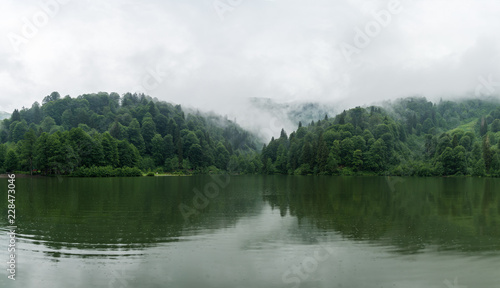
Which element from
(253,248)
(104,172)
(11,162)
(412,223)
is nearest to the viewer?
(253,248)

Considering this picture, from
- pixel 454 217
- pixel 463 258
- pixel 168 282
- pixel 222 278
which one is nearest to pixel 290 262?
pixel 222 278

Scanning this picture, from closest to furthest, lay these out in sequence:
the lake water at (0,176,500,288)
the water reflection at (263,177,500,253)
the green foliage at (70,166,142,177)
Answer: the lake water at (0,176,500,288) → the water reflection at (263,177,500,253) → the green foliage at (70,166,142,177)

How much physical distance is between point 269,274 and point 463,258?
1075 cm

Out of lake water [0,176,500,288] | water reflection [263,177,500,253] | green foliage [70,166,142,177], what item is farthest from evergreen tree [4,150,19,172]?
water reflection [263,177,500,253]

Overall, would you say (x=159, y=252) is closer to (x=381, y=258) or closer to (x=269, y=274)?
(x=269, y=274)

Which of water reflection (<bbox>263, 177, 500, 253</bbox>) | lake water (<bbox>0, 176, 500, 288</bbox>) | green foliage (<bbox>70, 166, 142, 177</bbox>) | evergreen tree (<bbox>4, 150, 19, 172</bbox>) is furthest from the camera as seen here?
green foliage (<bbox>70, 166, 142, 177</bbox>)

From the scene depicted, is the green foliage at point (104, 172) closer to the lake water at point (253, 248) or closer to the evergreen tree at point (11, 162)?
the evergreen tree at point (11, 162)

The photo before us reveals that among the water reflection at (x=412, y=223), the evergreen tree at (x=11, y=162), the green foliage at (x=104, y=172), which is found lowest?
the water reflection at (x=412, y=223)

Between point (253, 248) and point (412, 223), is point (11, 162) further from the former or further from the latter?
point (412, 223)

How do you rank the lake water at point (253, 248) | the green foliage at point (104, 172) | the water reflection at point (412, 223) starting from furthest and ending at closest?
the green foliage at point (104, 172) < the water reflection at point (412, 223) < the lake water at point (253, 248)

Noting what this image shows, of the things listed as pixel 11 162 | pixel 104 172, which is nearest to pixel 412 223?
pixel 104 172

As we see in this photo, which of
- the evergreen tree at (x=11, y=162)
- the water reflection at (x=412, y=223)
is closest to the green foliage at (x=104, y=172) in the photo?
the evergreen tree at (x=11, y=162)

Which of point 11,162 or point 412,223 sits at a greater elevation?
point 11,162

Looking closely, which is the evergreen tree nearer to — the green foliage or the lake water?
the green foliage
